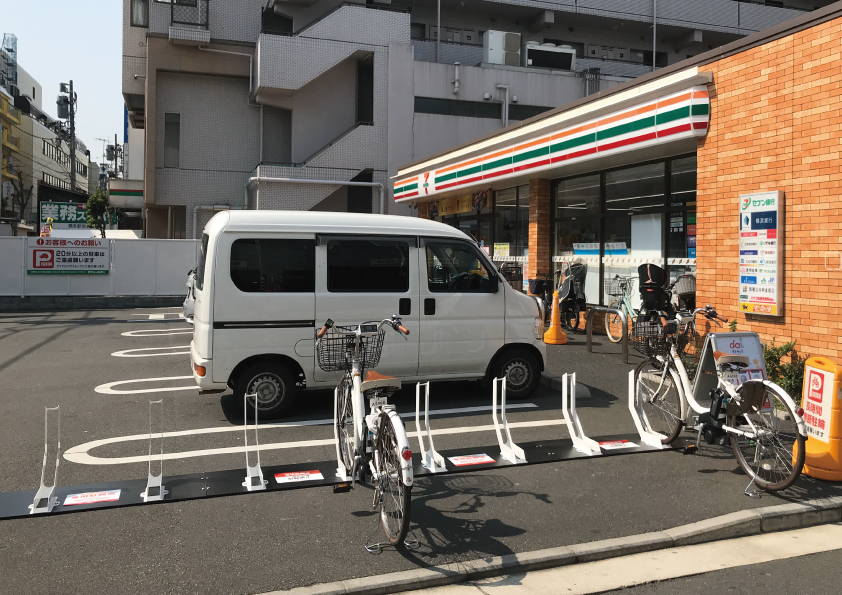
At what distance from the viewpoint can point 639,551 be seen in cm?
427

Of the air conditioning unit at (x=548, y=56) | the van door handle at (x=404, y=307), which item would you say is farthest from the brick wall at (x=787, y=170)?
the air conditioning unit at (x=548, y=56)

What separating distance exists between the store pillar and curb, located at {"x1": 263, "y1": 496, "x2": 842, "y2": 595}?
32.2ft

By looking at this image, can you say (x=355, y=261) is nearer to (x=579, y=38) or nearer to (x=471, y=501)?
(x=471, y=501)

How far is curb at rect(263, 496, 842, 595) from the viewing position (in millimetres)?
3736

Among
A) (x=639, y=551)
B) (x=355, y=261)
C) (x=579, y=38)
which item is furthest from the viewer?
(x=579, y=38)

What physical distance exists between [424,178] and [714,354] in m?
14.4

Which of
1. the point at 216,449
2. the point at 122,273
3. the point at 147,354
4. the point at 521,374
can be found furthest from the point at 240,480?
the point at 122,273

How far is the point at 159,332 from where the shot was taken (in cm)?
1435

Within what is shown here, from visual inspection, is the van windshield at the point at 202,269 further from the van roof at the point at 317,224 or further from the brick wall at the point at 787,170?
the brick wall at the point at 787,170

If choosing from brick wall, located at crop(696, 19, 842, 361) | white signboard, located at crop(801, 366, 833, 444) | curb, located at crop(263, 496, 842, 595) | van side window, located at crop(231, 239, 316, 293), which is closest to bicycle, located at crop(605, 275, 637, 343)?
brick wall, located at crop(696, 19, 842, 361)

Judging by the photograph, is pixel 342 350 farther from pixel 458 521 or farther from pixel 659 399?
pixel 659 399

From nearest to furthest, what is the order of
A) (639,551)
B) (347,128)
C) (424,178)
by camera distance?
(639,551), (424,178), (347,128)

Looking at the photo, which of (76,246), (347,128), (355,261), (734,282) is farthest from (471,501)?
(347,128)

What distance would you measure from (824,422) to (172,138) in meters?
25.9
